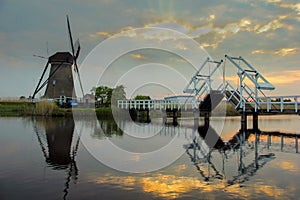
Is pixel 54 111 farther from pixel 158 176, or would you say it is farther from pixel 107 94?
pixel 158 176

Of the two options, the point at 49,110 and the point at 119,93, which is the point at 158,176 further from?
the point at 119,93

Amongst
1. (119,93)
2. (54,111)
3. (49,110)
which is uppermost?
(119,93)

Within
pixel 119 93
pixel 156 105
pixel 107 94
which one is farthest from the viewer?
pixel 119 93

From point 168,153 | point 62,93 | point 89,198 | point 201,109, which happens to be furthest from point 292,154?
point 62,93

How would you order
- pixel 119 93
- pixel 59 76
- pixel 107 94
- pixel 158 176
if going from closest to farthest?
pixel 158 176 → pixel 59 76 → pixel 107 94 → pixel 119 93

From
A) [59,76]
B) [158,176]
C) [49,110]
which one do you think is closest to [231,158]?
[158,176]

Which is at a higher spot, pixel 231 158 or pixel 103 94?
pixel 103 94

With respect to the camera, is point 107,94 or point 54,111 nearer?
point 54,111

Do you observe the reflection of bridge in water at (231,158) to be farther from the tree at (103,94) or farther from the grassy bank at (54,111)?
the tree at (103,94)

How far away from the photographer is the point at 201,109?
80.5ft

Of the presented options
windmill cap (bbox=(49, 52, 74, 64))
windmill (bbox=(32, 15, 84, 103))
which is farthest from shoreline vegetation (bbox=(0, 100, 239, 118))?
windmill cap (bbox=(49, 52, 74, 64))

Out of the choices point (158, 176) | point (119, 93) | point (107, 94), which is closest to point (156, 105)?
point (107, 94)

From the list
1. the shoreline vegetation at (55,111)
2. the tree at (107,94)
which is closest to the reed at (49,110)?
the shoreline vegetation at (55,111)

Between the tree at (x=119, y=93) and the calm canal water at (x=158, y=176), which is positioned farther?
the tree at (x=119, y=93)
